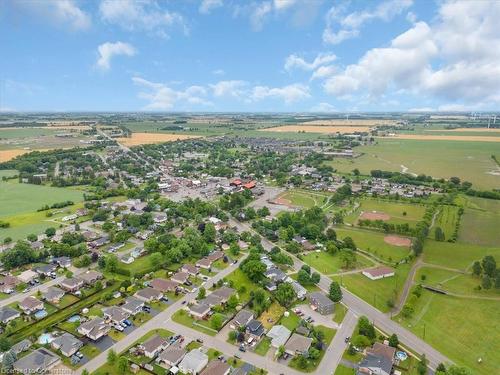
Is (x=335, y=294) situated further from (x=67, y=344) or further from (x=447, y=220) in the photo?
(x=447, y=220)

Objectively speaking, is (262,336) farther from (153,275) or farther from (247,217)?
(247,217)

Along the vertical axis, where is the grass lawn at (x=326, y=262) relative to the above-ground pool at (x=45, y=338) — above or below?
above

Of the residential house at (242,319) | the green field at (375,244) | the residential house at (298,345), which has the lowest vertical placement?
the residential house at (298,345)

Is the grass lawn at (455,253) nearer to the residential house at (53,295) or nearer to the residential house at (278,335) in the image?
the residential house at (278,335)

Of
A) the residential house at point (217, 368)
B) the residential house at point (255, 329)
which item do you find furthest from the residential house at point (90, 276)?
the residential house at point (217, 368)

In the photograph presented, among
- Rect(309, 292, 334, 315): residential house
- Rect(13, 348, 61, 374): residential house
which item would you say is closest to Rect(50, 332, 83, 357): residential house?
Rect(13, 348, 61, 374): residential house
